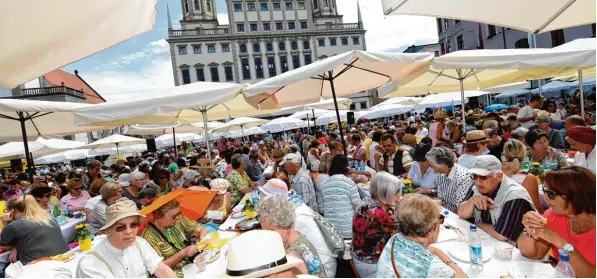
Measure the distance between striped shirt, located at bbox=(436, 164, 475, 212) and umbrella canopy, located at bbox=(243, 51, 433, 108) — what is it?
5.53ft

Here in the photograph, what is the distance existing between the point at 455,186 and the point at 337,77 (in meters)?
3.57

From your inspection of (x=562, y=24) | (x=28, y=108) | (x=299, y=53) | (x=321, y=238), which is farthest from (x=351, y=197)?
(x=299, y=53)

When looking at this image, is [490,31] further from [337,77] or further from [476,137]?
[476,137]

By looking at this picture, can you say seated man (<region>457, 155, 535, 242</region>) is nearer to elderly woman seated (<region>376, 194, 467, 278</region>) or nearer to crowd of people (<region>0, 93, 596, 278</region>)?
crowd of people (<region>0, 93, 596, 278</region>)

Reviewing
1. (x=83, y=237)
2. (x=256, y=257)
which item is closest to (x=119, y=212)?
(x=256, y=257)

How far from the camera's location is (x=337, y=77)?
23.4ft

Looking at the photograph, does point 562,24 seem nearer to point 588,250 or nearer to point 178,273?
point 588,250

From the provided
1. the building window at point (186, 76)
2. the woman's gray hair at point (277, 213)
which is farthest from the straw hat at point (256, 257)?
the building window at point (186, 76)

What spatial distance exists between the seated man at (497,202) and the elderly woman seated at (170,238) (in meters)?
2.74

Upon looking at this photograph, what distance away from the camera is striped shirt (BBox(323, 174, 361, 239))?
4.04 m

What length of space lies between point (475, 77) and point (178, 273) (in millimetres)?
9542

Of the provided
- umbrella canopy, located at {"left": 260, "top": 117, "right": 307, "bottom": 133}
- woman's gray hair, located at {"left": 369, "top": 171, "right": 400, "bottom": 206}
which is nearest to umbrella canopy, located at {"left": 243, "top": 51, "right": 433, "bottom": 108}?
woman's gray hair, located at {"left": 369, "top": 171, "right": 400, "bottom": 206}

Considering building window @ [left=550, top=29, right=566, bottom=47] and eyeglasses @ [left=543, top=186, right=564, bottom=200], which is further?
building window @ [left=550, top=29, right=566, bottom=47]

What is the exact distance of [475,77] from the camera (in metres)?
10.0
